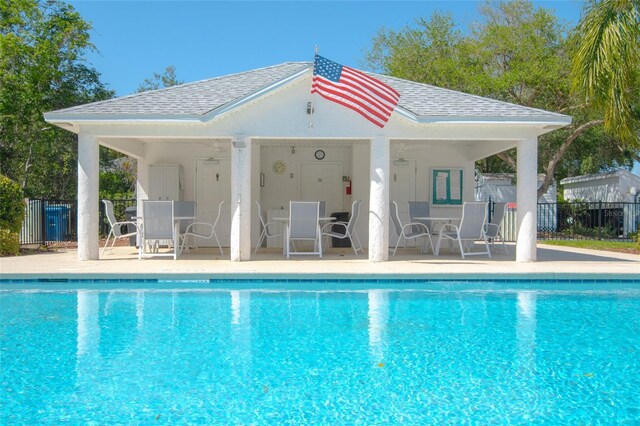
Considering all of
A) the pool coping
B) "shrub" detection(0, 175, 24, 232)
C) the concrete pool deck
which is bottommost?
the pool coping

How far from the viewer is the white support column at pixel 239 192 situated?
35.4 ft

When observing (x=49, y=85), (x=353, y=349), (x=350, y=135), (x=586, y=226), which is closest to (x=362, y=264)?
(x=350, y=135)

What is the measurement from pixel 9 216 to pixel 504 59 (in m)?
18.2

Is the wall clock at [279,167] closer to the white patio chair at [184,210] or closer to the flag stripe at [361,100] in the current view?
the white patio chair at [184,210]

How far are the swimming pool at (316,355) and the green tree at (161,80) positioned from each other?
2606 centimetres

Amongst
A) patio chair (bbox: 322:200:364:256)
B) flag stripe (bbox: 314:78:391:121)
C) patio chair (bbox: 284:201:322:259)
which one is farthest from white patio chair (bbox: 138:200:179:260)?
flag stripe (bbox: 314:78:391:121)

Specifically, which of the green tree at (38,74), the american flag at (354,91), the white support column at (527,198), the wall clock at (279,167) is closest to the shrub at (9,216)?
the green tree at (38,74)

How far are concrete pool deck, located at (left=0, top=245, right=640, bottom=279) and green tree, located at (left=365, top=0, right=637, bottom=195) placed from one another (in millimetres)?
9860

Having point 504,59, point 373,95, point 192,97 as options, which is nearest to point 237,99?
point 192,97

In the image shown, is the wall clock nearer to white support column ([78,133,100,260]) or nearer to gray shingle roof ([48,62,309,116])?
gray shingle roof ([48,62,309,116])

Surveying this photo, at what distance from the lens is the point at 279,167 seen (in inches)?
604

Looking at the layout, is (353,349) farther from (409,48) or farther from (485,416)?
(409,48)

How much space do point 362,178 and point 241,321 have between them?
28.5ft

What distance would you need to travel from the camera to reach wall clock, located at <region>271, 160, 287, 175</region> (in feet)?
50.3
